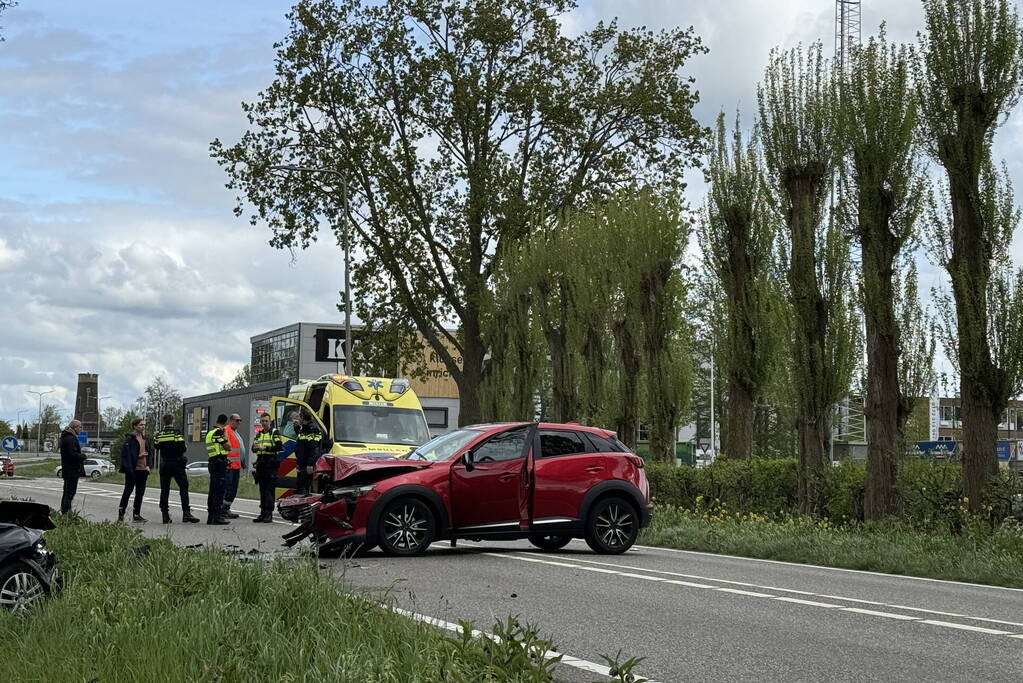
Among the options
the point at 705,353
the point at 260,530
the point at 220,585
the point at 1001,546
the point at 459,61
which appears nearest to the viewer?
the point at 220,585

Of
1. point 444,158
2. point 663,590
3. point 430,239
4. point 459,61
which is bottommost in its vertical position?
point 663,590

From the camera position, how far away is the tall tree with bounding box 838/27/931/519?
20281 millimetres

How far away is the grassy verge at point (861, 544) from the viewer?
15039mm

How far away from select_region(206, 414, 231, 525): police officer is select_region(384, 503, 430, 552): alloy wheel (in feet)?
24.3

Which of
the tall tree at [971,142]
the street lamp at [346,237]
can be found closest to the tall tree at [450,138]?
the street lamp at [346,237]

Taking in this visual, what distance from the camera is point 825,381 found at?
22203 mm

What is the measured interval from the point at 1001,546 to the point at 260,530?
1084 centimetres

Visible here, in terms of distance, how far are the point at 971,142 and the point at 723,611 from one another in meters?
10.8

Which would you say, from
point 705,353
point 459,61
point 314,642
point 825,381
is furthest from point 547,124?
point 705,353

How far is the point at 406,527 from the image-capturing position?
50.5ft

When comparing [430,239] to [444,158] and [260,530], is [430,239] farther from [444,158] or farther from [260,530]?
[260,530]

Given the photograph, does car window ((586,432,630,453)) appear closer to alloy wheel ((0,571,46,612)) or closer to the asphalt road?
the asphalt road

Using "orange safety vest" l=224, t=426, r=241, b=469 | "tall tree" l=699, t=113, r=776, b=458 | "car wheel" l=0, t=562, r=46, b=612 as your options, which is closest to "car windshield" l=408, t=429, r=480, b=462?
"orange safety vest" l=224, t=426, r=241, b=469

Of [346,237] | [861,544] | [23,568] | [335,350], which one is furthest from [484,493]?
[335,350]
